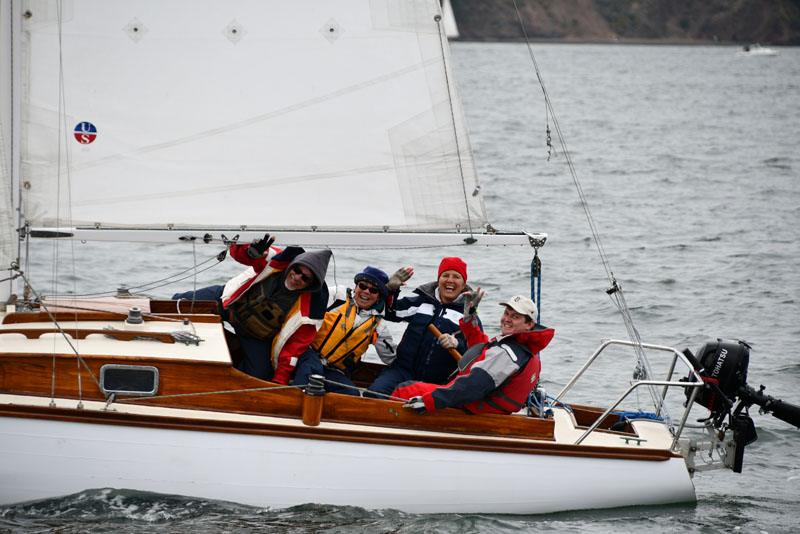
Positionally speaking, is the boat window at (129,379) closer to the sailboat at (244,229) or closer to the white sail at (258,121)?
the sailboat at (244,229)

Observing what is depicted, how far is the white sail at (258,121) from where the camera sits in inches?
226

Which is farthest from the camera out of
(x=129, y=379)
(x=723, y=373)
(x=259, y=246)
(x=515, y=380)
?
(x=723, y=373)

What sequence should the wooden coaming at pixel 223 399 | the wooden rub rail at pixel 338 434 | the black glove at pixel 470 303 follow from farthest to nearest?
the black glove at pixel 470 303
the wooden coaming at pixel 223 399
the wooden rub rail at pixel 338 434

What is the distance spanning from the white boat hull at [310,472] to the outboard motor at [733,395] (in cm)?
39

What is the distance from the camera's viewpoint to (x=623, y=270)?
1332 centimetres

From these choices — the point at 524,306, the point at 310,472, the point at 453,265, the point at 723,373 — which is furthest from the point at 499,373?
the point at 723,373

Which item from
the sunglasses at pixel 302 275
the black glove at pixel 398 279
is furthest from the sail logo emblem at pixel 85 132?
→ the black glove at pixel 398 279

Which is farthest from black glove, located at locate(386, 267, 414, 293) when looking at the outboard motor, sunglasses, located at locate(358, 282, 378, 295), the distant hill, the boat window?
the distant hill

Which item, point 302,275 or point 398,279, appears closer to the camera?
point 302,275

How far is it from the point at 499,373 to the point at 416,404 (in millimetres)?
474

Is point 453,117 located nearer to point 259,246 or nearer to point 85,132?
point 259,246

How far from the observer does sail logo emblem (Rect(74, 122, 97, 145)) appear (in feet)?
18.7

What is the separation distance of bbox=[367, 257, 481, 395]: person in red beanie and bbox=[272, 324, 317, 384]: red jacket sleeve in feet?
1.65

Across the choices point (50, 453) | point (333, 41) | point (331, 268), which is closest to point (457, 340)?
point (333, 41)
